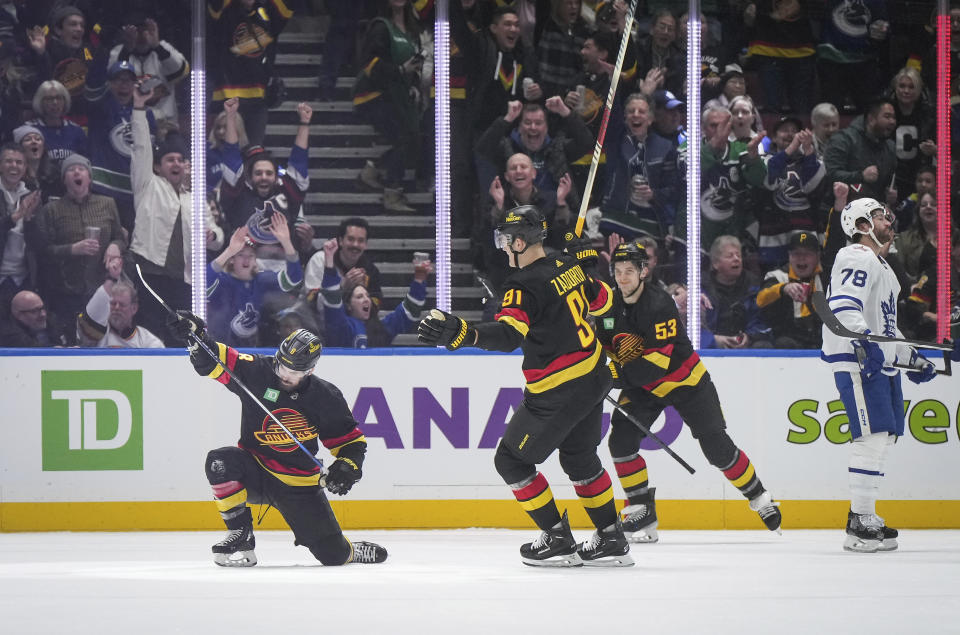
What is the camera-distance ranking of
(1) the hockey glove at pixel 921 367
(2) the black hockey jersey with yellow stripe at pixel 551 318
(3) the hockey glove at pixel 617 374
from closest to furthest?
(2) the black hockey jersey with yellow stripe at pixel 551 318
(1) the hockey glove at pixel 921 367
(3) the hockey glove at pixel 617 374

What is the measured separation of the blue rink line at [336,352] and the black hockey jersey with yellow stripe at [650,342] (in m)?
0.73

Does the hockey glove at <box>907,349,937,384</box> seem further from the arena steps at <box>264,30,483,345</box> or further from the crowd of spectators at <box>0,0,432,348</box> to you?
the crowd of spectators at <box>0,0,432,348</box>

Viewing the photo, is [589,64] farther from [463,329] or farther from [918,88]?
[463,329]

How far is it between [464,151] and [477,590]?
125 inches

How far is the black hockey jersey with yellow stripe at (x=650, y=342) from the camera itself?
17.3 feet

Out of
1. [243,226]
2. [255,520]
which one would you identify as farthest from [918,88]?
[255,520]

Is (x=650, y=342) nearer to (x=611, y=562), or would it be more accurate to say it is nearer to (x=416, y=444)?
(x=611, y=562)

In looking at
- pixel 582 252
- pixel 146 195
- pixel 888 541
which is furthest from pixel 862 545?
pixel 146 195

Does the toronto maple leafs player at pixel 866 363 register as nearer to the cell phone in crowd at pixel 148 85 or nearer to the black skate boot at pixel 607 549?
the black skate boot at pixel 607 549

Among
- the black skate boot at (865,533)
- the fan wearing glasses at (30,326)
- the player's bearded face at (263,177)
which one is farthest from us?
the player's bearded face at (263,177)

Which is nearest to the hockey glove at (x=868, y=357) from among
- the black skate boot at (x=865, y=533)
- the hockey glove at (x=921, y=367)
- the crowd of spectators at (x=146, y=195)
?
the hockey glove at (x=921, y=367)

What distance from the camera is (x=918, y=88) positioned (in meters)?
6.93

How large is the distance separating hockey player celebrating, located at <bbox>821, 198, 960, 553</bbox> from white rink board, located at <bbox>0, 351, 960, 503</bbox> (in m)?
0.96

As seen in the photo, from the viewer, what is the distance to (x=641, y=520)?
5418 millimetres
